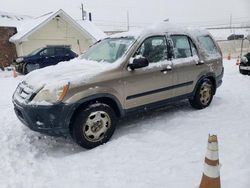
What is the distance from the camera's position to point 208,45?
6.69m

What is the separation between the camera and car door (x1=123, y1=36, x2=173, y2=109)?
4973mm

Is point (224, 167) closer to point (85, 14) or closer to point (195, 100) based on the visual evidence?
point (195, 100)

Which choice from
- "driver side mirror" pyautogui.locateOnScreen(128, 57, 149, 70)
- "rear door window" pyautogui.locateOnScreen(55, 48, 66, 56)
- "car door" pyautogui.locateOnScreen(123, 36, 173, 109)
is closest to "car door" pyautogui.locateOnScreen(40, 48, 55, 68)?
"rear door window" pyautogui.locateOnScreen(55, 48, 66, 56)

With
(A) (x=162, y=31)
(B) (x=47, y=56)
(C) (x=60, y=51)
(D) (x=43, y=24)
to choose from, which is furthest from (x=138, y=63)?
(D) (x=43, y=24)

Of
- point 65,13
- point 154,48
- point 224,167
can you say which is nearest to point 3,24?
point 65,13

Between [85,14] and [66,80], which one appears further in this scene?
[85,14]

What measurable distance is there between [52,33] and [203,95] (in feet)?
60.7

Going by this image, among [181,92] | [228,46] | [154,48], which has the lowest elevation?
[228,46]

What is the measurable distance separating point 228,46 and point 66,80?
3828cm

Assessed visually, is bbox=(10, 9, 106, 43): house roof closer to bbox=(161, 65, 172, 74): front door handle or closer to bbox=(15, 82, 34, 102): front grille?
bbox=(15, 82, 34, 102): front grille

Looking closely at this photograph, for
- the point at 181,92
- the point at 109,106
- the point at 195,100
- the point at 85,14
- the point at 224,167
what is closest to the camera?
the point at 224,167

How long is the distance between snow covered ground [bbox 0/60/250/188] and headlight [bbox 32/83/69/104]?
A: 0.82m

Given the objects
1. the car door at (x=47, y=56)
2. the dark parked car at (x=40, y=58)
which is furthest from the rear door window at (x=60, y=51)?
the car door at (x=47, y=56)

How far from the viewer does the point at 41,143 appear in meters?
4.79
